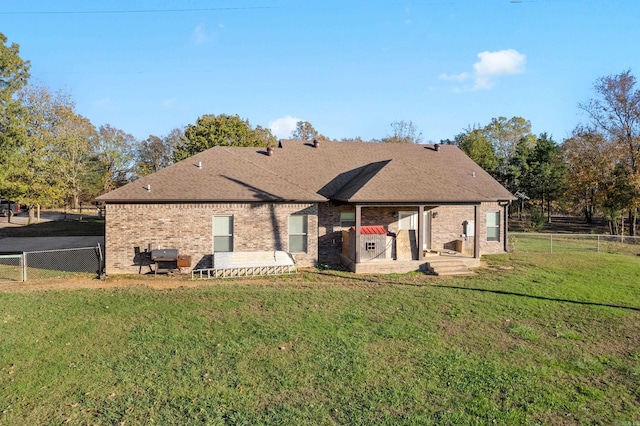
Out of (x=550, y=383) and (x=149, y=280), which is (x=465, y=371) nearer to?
(x=550, y=383)

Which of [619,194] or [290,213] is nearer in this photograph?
[290,213]

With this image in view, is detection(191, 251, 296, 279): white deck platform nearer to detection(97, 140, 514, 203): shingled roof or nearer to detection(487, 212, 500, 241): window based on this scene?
detection(97, 140, 514, 203): shingled roof

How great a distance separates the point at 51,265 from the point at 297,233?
9881mm

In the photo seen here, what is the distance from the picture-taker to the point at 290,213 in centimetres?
1460

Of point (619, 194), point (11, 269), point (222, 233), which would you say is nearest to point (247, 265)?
point (222, 233)

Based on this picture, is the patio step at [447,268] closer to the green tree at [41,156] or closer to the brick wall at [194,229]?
the brick wall at [194,229]

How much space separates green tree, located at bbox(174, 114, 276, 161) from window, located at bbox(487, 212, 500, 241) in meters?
25.8

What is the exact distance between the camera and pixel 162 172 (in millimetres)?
14914

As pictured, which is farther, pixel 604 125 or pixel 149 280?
pixel 604 125

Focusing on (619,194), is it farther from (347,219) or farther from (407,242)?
(347,219)

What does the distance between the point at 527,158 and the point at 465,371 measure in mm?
43052

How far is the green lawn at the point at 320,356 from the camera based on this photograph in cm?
496

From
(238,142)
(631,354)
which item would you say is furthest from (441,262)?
(238,142)

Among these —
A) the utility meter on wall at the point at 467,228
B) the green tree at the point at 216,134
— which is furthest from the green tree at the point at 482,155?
the utility meter on wall at the point at 467,228
